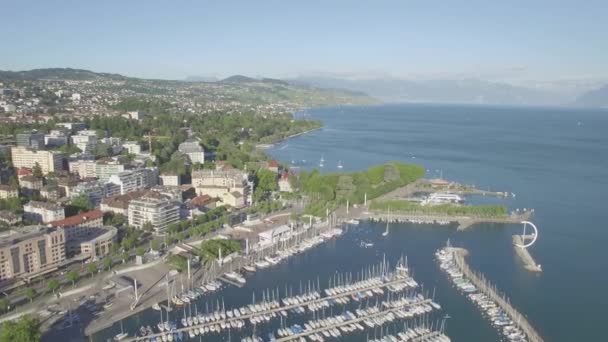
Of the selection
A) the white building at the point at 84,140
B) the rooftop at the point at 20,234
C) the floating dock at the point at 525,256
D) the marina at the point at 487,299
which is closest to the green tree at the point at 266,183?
the marina at the point at 487,299

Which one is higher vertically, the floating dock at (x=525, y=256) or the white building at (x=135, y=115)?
the white building at (x=135, y=115)

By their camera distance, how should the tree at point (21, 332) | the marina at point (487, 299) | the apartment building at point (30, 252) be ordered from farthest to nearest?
the apartment building at point (30, 252)
the marina at point (487, 299)
the tree at point (21, 332)

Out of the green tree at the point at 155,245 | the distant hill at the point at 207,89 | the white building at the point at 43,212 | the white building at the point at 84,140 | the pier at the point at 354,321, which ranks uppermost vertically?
the distant hill at the point at 207,89

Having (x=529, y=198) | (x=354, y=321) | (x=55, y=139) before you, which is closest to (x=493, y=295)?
(x=354, y=321)

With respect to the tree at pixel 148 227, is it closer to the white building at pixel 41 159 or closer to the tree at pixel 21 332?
the tree at pixel 21 332

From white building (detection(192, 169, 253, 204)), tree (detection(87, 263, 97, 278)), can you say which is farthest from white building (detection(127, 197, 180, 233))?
white building (detection(192, 169, 253, 204))

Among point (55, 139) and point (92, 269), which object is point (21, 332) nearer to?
point (92, 269)

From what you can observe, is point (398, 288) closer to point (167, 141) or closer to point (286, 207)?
point (286, 207)

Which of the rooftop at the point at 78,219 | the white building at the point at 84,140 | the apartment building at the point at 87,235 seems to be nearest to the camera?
the apartment building at the point at 87,235
